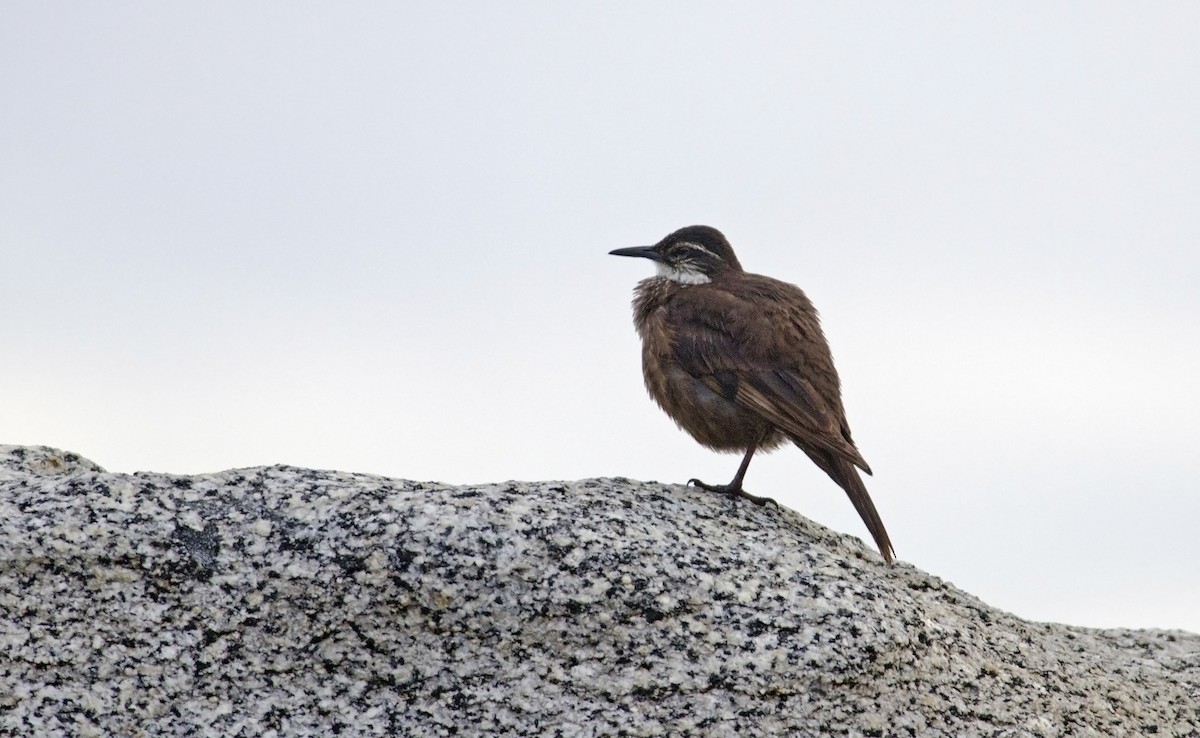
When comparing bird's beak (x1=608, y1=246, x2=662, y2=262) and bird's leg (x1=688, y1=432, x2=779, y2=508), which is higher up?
bird's beak (x1=608, y1=246, x2=662, y2=262)

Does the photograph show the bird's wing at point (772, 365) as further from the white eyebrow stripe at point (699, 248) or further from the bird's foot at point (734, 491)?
the white eyebrow stripe at point (699, 248)

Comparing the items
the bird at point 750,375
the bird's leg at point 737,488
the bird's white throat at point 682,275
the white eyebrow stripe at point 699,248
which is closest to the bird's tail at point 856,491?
the bird at point 750,375

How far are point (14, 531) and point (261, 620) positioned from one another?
106 centimetres

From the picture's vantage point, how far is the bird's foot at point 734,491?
21.1ft

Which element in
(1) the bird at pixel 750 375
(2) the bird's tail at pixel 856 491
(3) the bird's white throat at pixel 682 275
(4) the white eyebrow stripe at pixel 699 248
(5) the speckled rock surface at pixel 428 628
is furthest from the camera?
(4) the white eyebrow stripe at pixel 699 248

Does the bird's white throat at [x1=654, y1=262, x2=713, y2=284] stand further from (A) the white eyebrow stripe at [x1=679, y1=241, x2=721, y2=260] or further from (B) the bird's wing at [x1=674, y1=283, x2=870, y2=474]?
(B) the bird's wing at [x1=674, y1=283, x2=870, y2=474]

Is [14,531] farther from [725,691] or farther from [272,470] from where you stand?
[725,691]

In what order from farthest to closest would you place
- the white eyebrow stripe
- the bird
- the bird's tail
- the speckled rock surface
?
the white eyebrow stripe
the bird
the bird's tail
the speckled rock surface

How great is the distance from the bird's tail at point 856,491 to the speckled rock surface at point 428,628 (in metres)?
0.87

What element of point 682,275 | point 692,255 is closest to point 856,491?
point 682,275

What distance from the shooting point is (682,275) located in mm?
8562

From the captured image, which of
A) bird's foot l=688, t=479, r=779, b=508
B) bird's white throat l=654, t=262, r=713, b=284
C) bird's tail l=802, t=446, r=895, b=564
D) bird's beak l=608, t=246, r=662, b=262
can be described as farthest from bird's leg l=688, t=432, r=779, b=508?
bird's beak l=608, t=246, r=662, b=262

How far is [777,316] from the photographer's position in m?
7.37

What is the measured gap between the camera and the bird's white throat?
8477 millimetres
